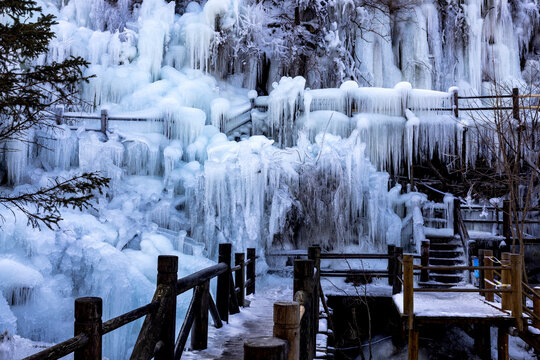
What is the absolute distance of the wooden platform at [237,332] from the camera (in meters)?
5.00

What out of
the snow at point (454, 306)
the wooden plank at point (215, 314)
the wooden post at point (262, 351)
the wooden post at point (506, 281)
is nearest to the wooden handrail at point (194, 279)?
the wooden plank at point (215, 314)

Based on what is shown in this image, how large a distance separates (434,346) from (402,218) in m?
4.60

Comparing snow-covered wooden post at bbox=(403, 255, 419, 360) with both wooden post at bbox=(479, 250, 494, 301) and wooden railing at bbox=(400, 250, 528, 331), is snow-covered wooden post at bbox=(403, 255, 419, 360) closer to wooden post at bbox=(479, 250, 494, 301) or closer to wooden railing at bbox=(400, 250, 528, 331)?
wooden railing at bbox=(400, 250, 528, 331)

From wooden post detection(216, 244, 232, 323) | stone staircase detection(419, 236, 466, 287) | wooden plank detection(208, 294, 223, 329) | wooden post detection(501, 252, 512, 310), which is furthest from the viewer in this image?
stone staircase detection(419, 236, 466, 287)

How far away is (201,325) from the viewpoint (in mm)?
5117

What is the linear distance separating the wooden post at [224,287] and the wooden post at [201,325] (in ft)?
3.99

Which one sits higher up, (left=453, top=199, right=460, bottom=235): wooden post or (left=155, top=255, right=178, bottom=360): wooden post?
(left=453, top=199, right=460, bottom=235): wooden post

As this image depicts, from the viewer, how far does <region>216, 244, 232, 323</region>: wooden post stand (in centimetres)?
644

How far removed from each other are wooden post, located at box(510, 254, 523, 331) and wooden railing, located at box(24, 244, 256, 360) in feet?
14.7

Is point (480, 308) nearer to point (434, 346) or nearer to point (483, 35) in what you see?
point (434, 346)

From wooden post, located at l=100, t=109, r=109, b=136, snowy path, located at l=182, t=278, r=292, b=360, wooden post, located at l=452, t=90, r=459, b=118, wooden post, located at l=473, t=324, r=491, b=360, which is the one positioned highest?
wooden post, located at l=452, t=90, r=459, b=118

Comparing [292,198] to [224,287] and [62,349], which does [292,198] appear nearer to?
[224,287]

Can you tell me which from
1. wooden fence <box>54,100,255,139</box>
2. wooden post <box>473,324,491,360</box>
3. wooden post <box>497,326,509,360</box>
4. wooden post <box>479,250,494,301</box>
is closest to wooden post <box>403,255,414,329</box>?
wooden post <box>497,326,509,360</box>

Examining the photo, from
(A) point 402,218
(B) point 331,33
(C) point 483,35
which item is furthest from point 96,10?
(C) point 483,35
